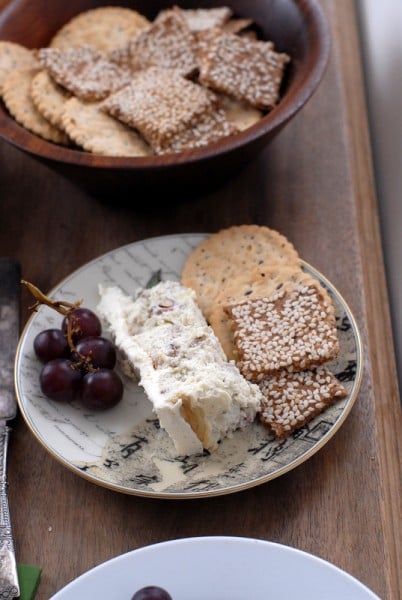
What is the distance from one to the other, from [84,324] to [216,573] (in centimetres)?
41

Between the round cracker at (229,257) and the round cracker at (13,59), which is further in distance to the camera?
the round cracker at (13,59)

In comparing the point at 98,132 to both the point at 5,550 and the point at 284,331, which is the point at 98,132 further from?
the point at 5,550

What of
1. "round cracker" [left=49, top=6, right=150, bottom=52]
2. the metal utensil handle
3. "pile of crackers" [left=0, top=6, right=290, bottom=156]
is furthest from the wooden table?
"round cracker" [left=49, top=6, right=150, bottom=52]

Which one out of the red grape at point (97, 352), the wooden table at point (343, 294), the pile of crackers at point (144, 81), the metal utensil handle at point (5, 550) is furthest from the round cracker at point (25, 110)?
the metal utensil handle at point (5, 550)

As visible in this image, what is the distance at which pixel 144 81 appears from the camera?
133 centimetres

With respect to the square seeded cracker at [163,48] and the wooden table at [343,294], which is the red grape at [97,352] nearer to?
the wooden table at [343,294]

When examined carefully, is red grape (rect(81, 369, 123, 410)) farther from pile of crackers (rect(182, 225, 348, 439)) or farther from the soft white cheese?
pile of crackers (rect(182, 225, 348, 439))

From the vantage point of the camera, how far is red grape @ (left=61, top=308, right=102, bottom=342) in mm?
1095

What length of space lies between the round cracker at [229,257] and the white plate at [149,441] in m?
0.06

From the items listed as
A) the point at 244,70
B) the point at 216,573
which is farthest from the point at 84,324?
the point at 244,70

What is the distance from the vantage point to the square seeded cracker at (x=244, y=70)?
4.28 feet

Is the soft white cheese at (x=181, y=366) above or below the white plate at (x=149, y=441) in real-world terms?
above

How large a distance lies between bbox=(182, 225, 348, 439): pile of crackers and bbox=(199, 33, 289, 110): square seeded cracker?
0.83 ft

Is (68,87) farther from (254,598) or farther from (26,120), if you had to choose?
(254,598)
